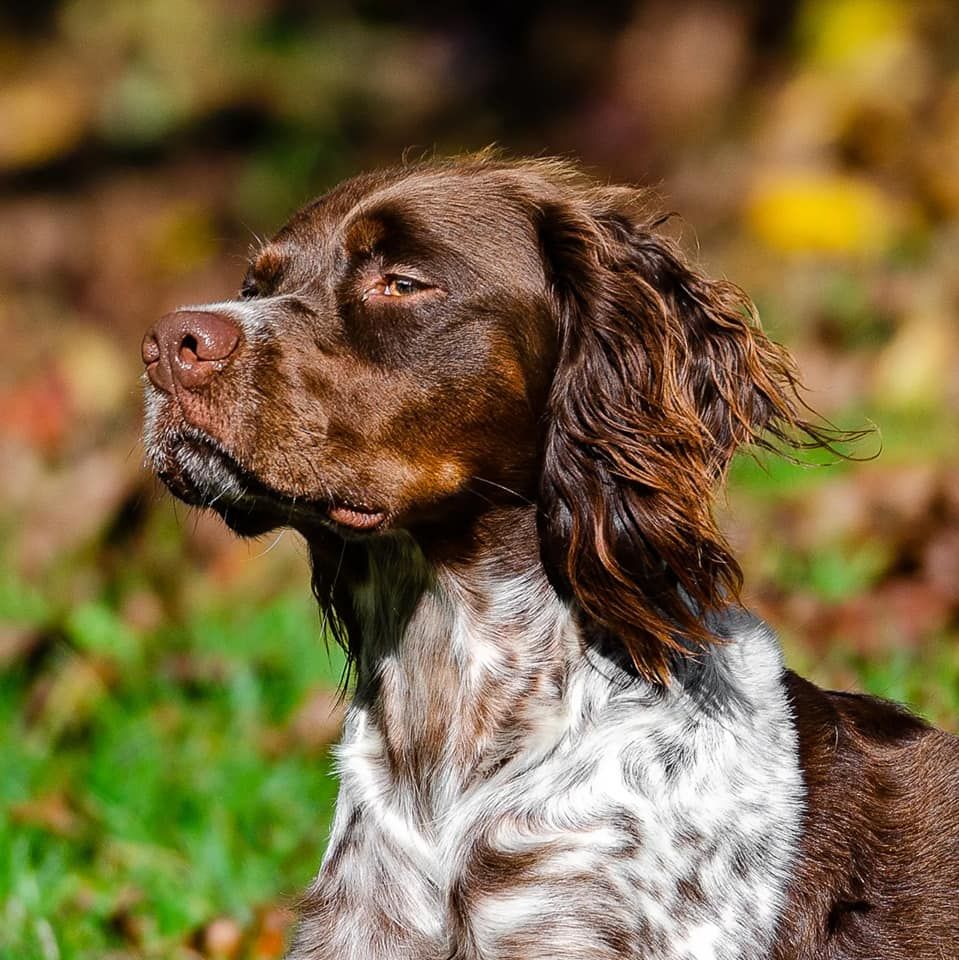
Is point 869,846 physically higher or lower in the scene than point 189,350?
lower

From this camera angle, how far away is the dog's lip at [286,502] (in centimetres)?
342

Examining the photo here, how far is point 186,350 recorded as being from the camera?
11.1 feet

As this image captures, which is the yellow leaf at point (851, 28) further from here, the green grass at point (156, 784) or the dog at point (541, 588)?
the dog at point (541, 588)

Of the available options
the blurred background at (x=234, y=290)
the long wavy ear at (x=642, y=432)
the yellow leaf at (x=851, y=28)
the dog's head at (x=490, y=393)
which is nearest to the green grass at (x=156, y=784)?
the blurred background at (x=234, y=290)

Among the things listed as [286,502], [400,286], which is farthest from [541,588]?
[400,286]

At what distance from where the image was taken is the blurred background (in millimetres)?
5070

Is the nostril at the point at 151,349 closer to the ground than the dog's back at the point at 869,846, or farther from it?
farther from it

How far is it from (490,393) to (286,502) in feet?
1.55

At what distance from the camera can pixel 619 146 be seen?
12867mm

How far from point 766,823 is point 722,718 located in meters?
0.24

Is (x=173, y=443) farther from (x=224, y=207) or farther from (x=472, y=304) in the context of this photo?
(x=224, y=207)

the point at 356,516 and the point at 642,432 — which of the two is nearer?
the point at 356,516

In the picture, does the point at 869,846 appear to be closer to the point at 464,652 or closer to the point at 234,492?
the point at 464,652

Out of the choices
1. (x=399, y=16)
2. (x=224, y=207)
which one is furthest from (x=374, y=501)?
(x=399, y=16)
